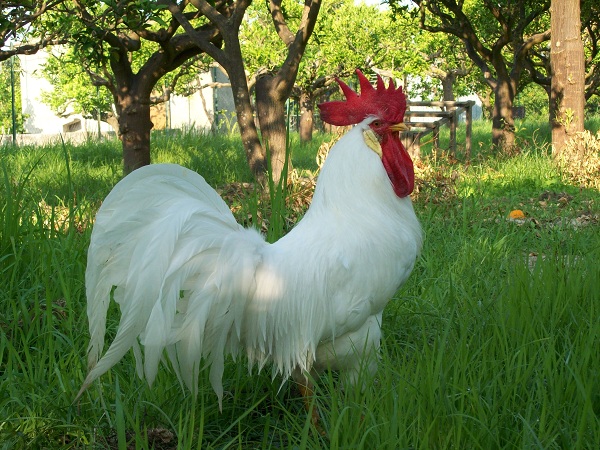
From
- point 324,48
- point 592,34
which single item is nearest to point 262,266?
point 592,34

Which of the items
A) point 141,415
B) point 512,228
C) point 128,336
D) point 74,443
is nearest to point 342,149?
point 128,336

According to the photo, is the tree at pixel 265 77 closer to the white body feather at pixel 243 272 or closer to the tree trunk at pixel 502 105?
the white body feather at pixel 243 272

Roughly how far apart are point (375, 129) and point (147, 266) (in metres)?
1.17

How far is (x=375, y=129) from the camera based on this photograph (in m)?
2.80

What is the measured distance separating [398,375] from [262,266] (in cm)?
69

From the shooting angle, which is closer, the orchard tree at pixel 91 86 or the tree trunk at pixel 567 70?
the tree trunk at pixel 567 70

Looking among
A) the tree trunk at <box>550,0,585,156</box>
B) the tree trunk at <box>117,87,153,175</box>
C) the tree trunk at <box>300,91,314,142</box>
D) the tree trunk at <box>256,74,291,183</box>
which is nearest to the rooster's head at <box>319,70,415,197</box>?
the tree trunk at <box>256,74,291,183</box>

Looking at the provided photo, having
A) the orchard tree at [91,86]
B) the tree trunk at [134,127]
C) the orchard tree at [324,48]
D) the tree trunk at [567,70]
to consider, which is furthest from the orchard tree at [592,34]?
the orchard tree at [91,86]

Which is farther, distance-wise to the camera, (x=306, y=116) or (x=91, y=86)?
(x=91, y=86)

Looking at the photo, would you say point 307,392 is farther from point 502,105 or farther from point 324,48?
point 324,48

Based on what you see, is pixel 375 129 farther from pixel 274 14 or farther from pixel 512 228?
pixel 274 14

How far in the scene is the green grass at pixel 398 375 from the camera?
2090mm

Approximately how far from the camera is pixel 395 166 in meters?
2.76

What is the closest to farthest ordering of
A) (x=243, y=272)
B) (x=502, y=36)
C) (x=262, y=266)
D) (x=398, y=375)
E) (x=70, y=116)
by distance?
(x=398, y=375), (x=243, y=272), (x=262, y=266), (x=502, y=36), (x=70, y=116)
